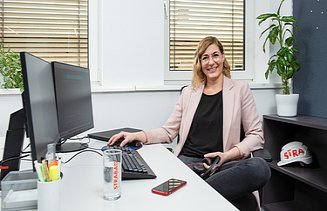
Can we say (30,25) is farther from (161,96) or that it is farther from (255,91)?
(255,91)

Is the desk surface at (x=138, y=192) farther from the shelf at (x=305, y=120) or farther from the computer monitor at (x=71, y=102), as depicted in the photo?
the shelf at (x=305, y=120)

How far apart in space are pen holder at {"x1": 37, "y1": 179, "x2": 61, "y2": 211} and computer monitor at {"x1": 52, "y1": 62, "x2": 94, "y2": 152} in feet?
2.19

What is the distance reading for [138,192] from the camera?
40.4 inches

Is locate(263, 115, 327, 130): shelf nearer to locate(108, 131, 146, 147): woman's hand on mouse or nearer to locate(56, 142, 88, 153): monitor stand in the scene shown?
locate(108, 131, 146, 147): woman's hand on mouse

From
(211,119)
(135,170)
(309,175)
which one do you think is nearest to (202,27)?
(211,119)

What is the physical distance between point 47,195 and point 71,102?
0.87 metres

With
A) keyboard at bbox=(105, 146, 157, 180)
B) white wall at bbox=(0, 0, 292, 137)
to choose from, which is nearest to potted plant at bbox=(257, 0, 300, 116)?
white wall at bbox=(0, 0, 292, 137)

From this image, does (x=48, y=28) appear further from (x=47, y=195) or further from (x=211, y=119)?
(x=47, y=195)

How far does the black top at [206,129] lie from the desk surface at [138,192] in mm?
549

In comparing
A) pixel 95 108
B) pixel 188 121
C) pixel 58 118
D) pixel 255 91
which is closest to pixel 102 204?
pixel 58 118

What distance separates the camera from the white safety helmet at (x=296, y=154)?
232 centimetres

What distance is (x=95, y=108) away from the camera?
2.27 m

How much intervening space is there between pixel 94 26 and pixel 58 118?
3.90 ft

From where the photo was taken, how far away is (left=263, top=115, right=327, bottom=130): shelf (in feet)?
6.56
